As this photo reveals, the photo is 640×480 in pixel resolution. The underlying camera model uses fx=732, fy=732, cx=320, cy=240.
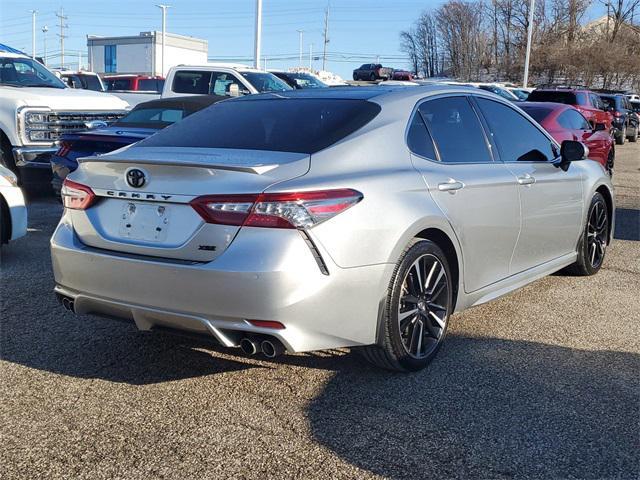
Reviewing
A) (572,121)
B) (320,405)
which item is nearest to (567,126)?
(572,121)

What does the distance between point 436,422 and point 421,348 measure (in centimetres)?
69

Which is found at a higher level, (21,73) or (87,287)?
(21,73)

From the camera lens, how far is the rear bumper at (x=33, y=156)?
9945 mm

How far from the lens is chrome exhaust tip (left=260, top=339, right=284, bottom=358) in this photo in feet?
11.2

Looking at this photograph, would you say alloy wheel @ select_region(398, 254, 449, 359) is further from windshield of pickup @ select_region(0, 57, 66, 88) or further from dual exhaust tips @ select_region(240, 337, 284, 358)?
windshield of pickup @ select_region(0, 57, 66, 88)

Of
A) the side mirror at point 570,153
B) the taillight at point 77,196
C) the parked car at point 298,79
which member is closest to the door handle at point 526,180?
the side mirror at point 570,153

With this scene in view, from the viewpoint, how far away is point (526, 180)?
16.5ft

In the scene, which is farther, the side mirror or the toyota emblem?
the side mirror

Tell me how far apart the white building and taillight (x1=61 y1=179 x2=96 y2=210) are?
169 feet

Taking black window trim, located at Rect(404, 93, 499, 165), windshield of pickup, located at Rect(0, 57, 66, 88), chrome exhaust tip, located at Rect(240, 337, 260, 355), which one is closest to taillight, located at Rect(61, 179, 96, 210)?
chrome exhaust tip, located at Rect(240, 337, 260, 355)

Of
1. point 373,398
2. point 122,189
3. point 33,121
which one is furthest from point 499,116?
point 33,121

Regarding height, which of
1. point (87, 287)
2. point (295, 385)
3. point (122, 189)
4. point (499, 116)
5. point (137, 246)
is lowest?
point (295, 385)

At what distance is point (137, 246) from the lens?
3578 mm

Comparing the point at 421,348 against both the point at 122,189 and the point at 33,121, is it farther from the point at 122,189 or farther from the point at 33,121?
the point at 33,121
